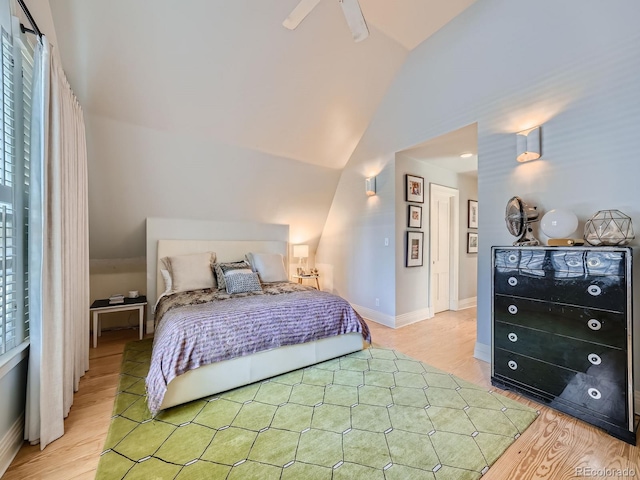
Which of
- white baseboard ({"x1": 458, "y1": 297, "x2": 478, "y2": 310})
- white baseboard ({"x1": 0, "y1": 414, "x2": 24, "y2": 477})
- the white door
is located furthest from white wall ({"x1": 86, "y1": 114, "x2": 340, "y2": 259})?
white baseboard ({"x1": 458, "y1": 297, "x2": 478, "y2": 310})

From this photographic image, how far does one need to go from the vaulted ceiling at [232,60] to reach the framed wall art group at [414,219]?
1245 mm

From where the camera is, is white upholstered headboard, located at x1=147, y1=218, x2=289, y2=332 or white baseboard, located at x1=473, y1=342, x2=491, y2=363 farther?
white upholstered headboard, located at x1=147, y1=218, x2=289, y2=332

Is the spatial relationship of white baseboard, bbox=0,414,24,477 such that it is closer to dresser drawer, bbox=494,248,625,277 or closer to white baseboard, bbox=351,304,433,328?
dresser drawer, bbox=494,248,625,277

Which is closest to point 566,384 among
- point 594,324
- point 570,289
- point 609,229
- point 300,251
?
point 594,324

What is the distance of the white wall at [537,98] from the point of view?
1929 millimetres

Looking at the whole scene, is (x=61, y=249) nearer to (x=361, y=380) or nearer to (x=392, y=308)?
(x=361, y=380)

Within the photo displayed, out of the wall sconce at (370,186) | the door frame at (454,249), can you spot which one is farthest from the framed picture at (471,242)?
the wall sconce at (370,186)

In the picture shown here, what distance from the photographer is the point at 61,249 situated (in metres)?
1.72

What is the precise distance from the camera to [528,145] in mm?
2350

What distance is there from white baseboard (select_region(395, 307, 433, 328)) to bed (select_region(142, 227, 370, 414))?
93cm

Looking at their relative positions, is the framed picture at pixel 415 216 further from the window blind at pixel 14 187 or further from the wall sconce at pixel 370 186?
the window blind at pixel 14 187

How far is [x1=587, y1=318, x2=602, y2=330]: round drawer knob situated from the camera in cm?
172

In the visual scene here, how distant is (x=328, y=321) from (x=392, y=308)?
4.92ft

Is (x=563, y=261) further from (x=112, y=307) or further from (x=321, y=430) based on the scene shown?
(x=112, y=307)
